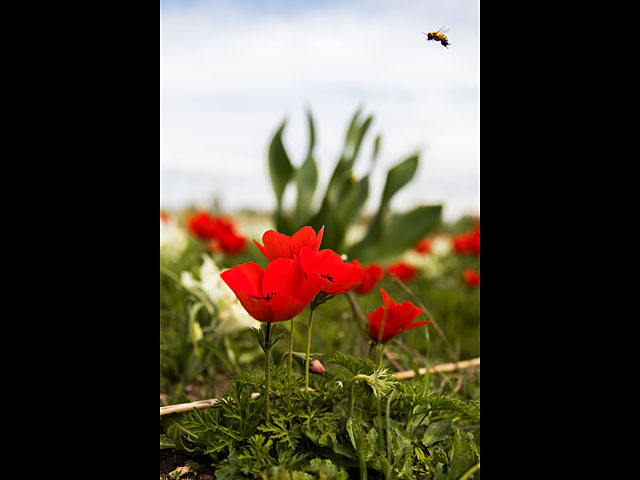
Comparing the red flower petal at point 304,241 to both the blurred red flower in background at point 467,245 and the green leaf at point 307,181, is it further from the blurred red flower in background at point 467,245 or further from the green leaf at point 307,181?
the blurred red flower in background at point 467,245

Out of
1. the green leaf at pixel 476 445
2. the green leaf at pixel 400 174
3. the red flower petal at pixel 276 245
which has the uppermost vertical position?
the green leaf at pixel 400 174

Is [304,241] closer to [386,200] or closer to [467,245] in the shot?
[386,200]

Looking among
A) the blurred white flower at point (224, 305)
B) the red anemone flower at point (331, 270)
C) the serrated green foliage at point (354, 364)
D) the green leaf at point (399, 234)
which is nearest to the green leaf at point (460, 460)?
the serrated green foliage at point (354, 364)

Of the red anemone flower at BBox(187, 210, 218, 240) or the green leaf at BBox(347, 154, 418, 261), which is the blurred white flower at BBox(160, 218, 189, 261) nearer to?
Answer: the red anemone flower at BBox(187, 210, 218, 240)

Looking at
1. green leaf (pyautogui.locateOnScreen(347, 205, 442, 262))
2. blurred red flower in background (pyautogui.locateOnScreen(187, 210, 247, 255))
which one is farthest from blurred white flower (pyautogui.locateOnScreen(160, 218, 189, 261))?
green leaf (pyautogui.locateOnScreen(347, 205, 442, 262))
